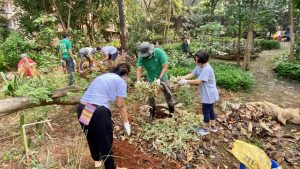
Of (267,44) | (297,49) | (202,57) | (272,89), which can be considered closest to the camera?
(202,57)

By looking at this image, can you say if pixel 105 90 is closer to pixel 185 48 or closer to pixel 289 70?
pixel 289 70

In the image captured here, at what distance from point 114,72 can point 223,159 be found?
2531 millimetres

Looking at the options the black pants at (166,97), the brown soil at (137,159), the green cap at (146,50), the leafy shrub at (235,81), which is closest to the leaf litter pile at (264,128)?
the black pants at (166,97)

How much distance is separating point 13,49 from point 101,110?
10679 mm

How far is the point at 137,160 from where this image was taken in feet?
14.3

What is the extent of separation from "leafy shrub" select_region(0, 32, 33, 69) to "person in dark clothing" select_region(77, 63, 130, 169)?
10051mm

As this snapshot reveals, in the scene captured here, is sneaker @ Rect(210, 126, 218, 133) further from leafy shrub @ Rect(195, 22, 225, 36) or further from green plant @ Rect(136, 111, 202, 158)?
leafy shrub @ Rect(195, 22, 225, 36)

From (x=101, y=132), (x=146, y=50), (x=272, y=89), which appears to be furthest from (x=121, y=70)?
(x=272, y=89)

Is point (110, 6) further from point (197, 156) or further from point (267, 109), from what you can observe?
point (197, 156)

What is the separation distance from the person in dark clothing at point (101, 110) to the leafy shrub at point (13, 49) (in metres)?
10.1

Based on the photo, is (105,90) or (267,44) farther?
(267,44)

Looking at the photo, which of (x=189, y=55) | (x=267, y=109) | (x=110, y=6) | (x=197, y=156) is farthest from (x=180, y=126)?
(x=110, y=6)

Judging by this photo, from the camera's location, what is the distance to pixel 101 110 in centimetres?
329

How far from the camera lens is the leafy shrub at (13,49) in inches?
480
